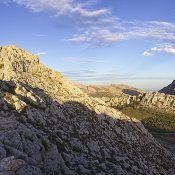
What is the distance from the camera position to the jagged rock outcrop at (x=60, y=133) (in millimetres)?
38781

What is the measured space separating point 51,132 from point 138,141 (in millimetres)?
22833

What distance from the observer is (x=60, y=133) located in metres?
50.3

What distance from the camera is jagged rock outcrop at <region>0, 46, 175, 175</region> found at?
38.8m

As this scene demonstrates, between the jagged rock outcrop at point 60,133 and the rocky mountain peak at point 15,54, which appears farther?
the rocky mountain peak at point 15,54

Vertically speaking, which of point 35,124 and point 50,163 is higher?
point 35,124

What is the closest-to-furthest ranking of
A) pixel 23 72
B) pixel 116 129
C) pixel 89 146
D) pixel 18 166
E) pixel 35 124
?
→ pixel 18 166 < pixel 35 124 < pixel 89 146 < pixel 116 129 < pixel 23 72

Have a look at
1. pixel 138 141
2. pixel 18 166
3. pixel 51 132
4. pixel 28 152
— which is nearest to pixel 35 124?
pixel 51 132

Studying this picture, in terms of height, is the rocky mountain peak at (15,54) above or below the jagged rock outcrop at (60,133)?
above

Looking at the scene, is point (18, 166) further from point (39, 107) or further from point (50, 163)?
point (39, 107)

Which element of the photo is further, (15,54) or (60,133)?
(15,54)

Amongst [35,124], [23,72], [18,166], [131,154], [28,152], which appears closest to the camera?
[18,166]

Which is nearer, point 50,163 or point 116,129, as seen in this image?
point 50,163

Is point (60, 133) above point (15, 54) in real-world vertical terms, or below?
below

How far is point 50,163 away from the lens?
39781 mm
